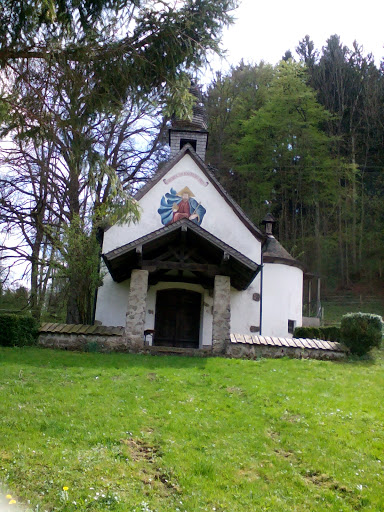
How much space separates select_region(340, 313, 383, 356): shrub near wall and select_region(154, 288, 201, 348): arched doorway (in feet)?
17.8

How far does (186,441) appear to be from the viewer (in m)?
5.76

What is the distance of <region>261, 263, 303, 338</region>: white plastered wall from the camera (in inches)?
678

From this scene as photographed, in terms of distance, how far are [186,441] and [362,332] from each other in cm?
748

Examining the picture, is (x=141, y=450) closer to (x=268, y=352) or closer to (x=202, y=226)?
(x=268, y=352)

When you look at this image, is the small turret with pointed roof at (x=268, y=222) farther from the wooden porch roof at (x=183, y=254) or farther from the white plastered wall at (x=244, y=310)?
the wooden porch roof at (x=183, y=254)

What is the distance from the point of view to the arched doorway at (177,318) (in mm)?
16172

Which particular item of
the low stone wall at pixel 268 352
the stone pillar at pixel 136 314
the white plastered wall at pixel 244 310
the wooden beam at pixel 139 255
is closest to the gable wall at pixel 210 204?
the white plastered wall at pixel 244 310

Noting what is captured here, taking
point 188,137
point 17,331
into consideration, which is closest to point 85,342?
point 17,331

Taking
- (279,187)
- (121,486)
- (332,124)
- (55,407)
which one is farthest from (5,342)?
(332,124)

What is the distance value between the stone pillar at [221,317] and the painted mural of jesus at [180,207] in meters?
4.48

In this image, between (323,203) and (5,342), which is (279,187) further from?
(5,342)

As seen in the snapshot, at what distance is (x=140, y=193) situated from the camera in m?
16.6

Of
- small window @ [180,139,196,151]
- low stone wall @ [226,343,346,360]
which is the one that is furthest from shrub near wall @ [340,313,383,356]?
small window @ [180,139,196,151]

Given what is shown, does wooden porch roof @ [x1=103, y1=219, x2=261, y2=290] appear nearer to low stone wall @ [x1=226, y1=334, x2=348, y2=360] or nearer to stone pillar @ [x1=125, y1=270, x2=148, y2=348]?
stone pillar @ [x1=125, y1=270, x2=148, y2=348]
